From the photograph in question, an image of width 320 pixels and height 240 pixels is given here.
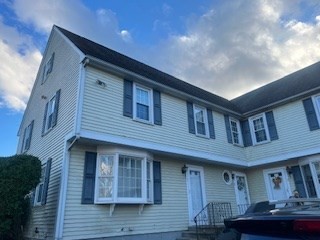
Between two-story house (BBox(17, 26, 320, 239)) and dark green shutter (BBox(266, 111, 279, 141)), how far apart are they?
56 millimetres

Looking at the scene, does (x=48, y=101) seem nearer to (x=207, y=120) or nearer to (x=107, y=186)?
(x=107, y=186)

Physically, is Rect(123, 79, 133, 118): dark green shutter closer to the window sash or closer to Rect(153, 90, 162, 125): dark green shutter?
Rect(153, 90, 162, 125): dark green shutter

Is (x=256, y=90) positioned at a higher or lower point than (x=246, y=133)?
higher

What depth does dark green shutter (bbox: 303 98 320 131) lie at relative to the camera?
1290 centimetres

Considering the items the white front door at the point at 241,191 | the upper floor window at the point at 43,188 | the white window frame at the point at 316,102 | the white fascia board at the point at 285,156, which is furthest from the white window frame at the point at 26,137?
the white window frame at the point at 316,102

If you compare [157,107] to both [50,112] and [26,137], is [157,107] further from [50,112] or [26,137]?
[26,137]

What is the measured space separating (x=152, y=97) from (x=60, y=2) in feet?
22.1

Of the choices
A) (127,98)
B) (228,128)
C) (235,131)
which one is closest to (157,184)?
(127,98)

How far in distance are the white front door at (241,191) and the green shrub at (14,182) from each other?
32.8 ft

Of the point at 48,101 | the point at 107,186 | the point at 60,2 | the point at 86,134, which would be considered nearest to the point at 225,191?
the point at 107,186

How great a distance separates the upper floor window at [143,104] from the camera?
11023 mm

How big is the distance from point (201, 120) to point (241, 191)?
15.6ft

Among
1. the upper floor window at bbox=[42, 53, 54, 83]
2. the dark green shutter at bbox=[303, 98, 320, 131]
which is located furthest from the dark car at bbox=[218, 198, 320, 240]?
the upper floor window at bbox=[42, 53, 54, 83]

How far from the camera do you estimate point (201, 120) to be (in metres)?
13.7
